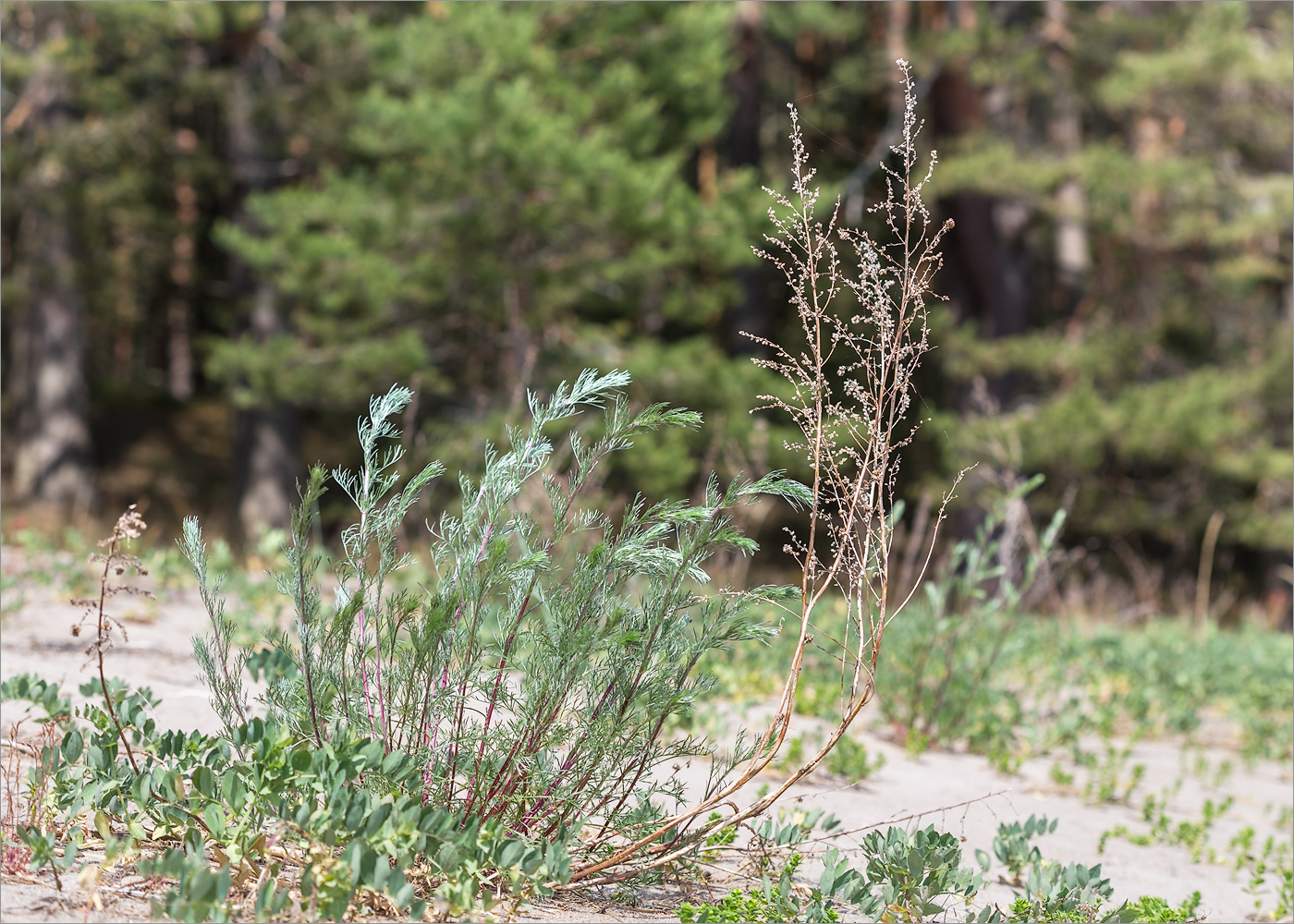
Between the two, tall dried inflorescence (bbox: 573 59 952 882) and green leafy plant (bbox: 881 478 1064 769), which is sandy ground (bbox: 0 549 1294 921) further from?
tall dried inflorescence (bbox: 573 59 952 882)

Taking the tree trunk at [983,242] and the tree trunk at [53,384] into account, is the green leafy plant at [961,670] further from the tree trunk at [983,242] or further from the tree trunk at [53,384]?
the tree trunk at [53,384]

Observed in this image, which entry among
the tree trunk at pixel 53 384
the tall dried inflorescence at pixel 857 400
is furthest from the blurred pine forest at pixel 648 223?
the tall dried inflorescence at pixel 857 400

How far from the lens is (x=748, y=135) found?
14.7 m

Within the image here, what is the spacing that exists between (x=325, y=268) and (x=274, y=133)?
164 inches

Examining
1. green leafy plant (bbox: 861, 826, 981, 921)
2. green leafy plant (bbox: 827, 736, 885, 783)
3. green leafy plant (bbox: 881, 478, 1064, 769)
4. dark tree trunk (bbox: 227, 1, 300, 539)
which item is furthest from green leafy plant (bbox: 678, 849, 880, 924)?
dark tree trunk (bbox: 227, 1, 300, 539)

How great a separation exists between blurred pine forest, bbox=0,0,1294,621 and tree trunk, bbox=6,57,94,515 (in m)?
0.04

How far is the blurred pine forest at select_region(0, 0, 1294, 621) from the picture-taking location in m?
10.8

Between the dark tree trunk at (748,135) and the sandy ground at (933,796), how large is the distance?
30.6 ft

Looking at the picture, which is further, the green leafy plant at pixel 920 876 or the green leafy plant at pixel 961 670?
the green leafy plant at pixel 961 670

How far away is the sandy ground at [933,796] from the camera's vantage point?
241cm

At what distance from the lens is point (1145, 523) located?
543 inches

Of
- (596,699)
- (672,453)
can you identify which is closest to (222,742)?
(596,699)

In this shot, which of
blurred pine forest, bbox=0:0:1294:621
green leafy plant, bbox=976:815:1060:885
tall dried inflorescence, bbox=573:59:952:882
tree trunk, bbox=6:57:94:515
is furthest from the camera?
tree trunk, bbox=6:57:94:515

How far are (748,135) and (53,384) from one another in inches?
355
